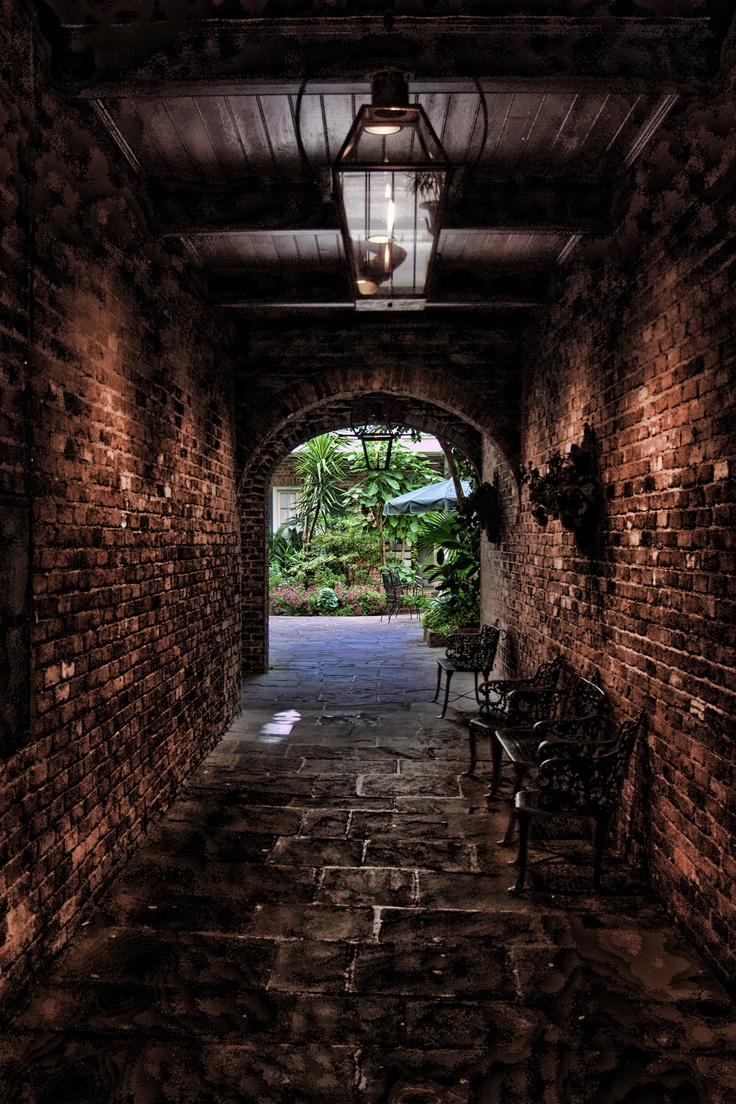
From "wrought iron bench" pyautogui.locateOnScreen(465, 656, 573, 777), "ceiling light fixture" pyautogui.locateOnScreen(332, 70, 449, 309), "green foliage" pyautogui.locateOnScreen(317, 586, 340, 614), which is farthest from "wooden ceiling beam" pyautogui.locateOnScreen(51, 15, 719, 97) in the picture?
"green foliage" pyautogui.locateOnScreen(317, 586, 340, 614)

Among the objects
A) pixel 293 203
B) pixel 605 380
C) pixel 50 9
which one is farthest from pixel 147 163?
pixel 605 380

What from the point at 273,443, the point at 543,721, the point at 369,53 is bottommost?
the point at 543,721

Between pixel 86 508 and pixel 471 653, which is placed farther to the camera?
pixel 471 653

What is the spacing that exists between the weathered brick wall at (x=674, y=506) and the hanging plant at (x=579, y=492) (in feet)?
0.34

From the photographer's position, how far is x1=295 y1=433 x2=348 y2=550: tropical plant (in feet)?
58.0

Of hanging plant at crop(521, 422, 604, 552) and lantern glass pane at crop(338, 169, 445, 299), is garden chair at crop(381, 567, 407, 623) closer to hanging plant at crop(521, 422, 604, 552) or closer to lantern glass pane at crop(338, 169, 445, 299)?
hanging plant at crop(521, 422, 604, 552)

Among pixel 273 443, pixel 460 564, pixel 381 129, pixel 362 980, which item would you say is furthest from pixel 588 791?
pixel 460 564

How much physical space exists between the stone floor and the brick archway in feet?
12.1

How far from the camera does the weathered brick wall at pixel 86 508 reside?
94.7 inches

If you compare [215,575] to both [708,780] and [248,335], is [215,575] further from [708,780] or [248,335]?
[708,780]

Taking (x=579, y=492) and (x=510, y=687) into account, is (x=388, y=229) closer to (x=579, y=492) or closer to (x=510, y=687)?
(x=579, y=492)

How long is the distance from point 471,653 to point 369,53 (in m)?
4.85

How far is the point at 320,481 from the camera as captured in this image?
17.7 m

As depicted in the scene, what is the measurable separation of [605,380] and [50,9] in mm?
3073
